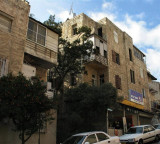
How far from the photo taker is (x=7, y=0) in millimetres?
12656

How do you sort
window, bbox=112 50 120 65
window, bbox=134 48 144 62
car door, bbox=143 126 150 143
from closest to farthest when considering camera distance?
car door, bbox=143 126 150 143
window, bbox=112 50 120 65
window, bbox=134 48 144 62

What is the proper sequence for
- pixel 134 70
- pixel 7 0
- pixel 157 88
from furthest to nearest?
pixel 157 88 < pixel 134 70 < pixel 7 0

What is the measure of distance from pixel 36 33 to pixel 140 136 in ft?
34.1

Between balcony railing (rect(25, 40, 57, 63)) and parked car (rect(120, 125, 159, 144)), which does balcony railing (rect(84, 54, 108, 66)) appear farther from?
parked car (rect(120, 125, 159, 144))

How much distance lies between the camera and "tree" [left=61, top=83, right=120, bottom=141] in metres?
14.9

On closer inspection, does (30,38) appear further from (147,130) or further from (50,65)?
(147,130)

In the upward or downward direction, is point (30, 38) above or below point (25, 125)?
above

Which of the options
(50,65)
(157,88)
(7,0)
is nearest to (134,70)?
(157,88)

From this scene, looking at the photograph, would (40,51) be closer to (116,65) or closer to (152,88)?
(116,65)

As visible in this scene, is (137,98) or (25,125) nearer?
(25,125)

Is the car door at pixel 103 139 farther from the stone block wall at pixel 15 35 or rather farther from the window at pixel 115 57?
the window at pixel 115 57


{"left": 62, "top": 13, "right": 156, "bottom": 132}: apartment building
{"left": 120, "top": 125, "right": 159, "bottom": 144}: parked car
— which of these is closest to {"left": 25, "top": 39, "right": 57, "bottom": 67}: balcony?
{"left": 62, "top": 13, "right": 156, "bottom": 132}: apartment building

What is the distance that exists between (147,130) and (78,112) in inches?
213

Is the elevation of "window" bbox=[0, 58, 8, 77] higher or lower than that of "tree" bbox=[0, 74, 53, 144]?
higher
